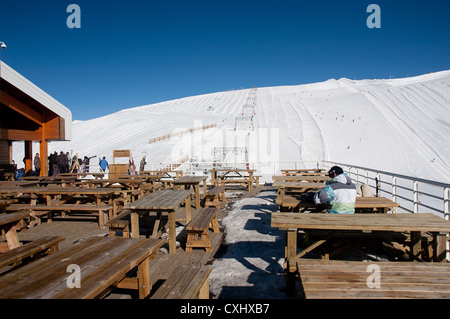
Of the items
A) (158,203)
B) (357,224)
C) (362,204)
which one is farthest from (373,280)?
(158,203)

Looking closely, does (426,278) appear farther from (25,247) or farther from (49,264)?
(25,247)

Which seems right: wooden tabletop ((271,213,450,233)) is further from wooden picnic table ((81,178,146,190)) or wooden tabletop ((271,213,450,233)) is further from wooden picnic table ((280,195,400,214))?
wooden picnic table ((81,178,146,190))

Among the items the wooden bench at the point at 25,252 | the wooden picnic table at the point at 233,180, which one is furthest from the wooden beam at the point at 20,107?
the wooden bench at the point at 25,252

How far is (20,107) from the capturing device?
11250 millimetres

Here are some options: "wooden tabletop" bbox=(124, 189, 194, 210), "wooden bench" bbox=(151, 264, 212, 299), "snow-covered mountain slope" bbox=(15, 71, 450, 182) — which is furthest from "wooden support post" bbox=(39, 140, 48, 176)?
"wooden bench" bbox=(151, 264, 212, 299)

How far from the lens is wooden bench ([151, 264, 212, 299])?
90.1 inches

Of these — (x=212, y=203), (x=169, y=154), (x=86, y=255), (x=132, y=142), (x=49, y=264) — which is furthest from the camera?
(x=132, y=142)

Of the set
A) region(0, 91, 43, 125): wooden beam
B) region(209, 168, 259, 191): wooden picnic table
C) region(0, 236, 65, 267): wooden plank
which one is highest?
region(0, 91, 43, 125): wooden beam

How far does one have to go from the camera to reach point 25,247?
3359mm

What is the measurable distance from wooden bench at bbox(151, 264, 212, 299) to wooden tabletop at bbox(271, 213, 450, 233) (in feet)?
4.23

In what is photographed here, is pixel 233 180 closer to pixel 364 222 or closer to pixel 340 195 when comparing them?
pixel 340 195

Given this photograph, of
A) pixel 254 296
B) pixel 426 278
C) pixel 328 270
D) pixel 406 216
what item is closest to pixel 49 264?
pixel 254 296

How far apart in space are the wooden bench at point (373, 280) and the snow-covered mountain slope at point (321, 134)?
19047 mm
